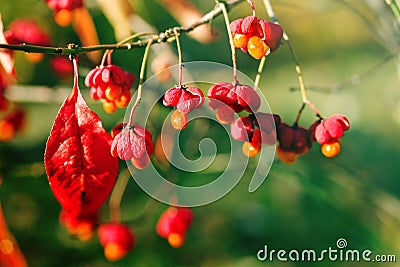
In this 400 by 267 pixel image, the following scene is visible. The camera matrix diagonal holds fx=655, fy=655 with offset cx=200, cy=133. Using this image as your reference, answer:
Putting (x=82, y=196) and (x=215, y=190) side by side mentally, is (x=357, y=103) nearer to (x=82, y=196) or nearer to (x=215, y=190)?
(x=215, y=190)

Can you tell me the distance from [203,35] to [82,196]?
1.27 ft

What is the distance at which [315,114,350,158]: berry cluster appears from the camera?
2.09 ft

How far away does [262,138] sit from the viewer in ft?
2.00

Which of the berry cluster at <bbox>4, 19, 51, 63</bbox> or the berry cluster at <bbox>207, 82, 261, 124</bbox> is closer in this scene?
the berry cluster at <bbox>207, 82, 261, 124</bbox>

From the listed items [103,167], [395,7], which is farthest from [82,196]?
[395,7]

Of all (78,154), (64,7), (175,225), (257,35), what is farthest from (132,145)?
(175,225)

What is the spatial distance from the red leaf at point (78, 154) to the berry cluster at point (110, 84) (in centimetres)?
5

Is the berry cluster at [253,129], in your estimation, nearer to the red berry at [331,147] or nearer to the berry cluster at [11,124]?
the red berry at [331,147]

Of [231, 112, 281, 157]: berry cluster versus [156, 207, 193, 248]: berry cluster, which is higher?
[231, 112, 281, 157]: berry cluster

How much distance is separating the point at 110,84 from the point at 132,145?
0.26 feet

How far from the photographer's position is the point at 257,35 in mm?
580

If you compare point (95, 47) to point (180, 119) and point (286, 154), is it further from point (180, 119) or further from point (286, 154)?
point (286, 154)

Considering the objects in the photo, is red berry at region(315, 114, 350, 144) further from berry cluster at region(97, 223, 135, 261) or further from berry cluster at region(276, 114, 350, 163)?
berry cluster at region(97, 223, 135, 261)

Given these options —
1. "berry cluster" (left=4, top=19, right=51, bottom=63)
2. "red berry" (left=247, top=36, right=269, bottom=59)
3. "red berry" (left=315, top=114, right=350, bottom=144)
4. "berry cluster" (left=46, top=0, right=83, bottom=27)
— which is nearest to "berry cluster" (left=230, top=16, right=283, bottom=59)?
"red berry" (left=247, top=36, right=269, bottom=59)
